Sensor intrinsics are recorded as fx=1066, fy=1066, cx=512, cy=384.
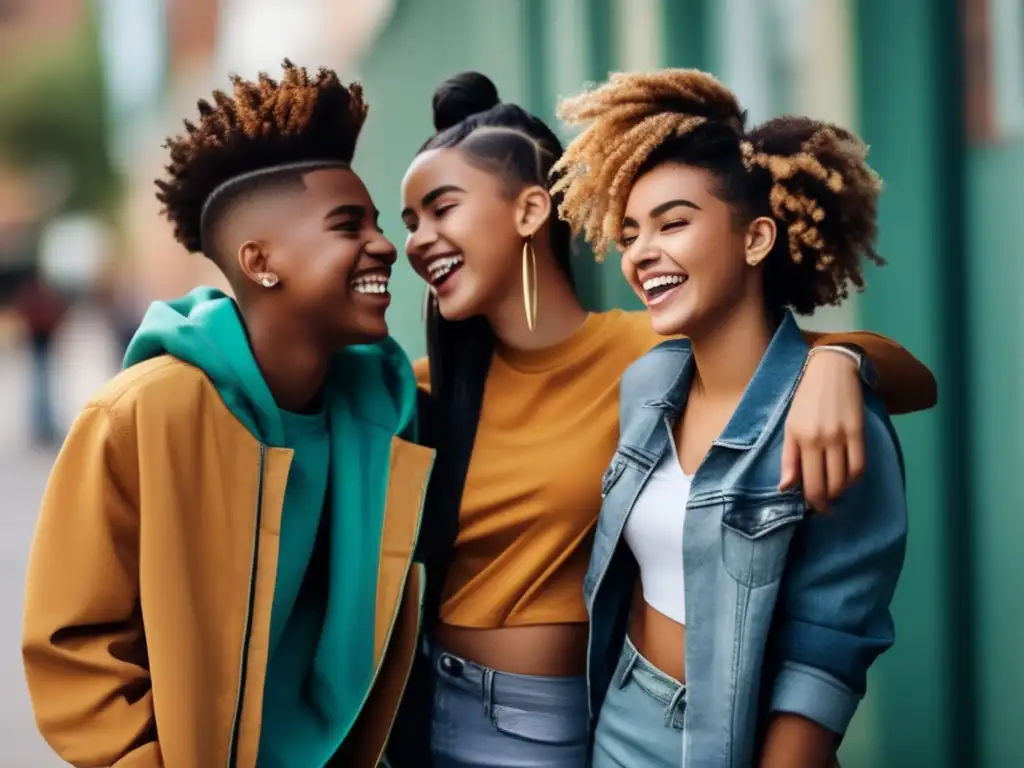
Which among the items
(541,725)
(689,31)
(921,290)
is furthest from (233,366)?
(689,31)

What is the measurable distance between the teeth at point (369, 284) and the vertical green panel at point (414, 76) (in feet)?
7.08

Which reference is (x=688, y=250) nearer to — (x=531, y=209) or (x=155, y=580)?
(x=531, y=209)

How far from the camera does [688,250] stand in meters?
1.96

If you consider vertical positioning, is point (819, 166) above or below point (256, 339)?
above

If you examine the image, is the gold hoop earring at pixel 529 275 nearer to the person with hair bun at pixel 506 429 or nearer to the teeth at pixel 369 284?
the person with hair bun at pixel 506 429

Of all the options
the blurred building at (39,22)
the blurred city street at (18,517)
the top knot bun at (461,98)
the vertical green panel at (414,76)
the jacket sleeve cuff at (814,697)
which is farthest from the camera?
the blurred building at (39,22)

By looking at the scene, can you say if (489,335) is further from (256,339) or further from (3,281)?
(3,281)

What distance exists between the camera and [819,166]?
1923 millimetres

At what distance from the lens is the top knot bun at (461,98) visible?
2539 millimetres

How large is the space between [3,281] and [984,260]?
3972 cm

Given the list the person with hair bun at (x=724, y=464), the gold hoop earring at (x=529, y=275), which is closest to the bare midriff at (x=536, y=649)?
the person with hair bun at (x=724, y=464)

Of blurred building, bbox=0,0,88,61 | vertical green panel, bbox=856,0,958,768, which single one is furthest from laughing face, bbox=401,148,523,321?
blurred building, bbox=0,0,88,61

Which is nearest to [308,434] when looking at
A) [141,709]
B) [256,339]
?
[256,339]

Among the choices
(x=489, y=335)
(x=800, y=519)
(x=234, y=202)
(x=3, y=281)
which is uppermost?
(x=234, y=202)
